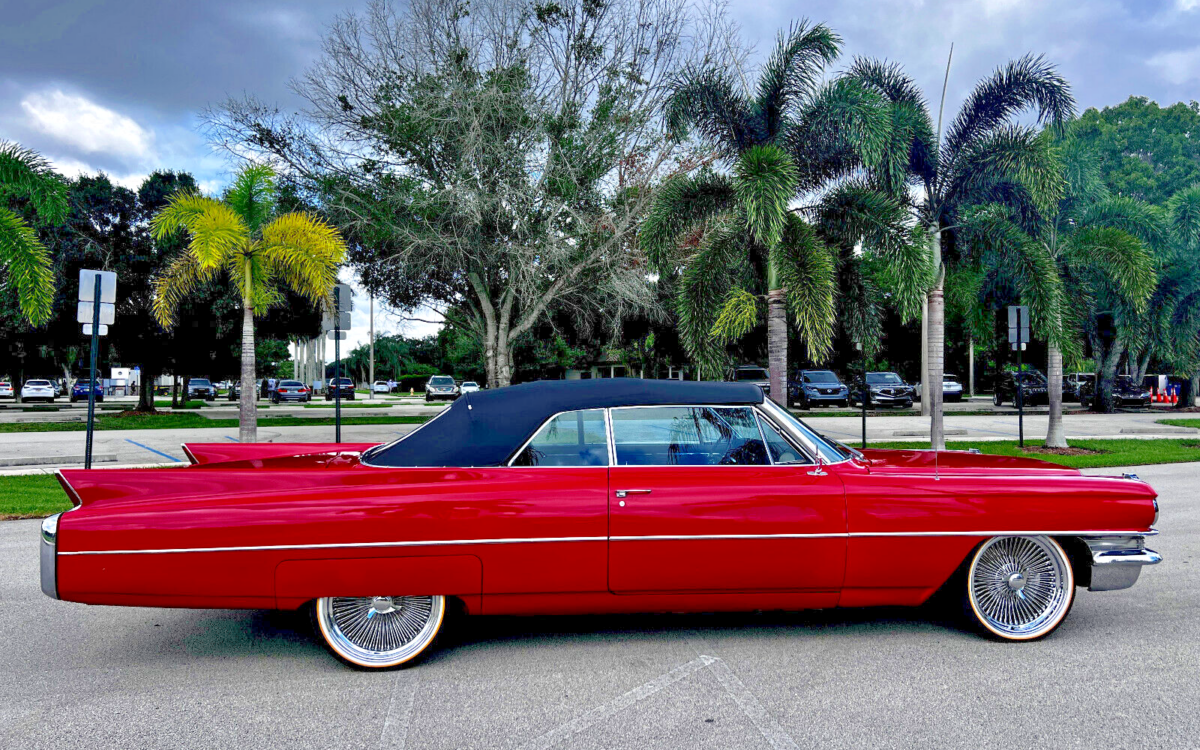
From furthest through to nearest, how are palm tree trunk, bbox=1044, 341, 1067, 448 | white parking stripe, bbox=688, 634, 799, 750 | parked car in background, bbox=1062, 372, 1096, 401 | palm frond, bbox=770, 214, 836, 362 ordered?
parked car in background, bbox=1062, 372, 1096, 401 → palm tree trunk, bbox=1044, 341, 1067, 448 → palm frond, bbox=770, 214, 836, 362 → white parking stripe, bbox=688, 634, 799, 750

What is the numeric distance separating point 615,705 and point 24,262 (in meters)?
14.1

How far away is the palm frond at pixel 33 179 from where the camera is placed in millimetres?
13672

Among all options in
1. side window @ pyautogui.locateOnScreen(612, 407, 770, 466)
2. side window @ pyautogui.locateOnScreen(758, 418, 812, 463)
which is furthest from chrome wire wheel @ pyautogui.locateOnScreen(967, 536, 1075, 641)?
side window @ pyautogui.locateOnScreen(612, 407, 770, 466)

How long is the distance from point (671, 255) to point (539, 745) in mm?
12901

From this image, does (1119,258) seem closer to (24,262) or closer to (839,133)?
(839,133)

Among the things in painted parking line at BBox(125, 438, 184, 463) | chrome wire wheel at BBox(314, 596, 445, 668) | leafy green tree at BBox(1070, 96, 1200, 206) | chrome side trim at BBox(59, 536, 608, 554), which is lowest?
painted parking line at BBox(125, 438, 184, 463)

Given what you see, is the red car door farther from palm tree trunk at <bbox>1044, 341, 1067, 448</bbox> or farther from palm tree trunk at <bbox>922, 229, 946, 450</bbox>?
palm tree trunk at <bbox>1044, 341, 1067, 448</bbox>

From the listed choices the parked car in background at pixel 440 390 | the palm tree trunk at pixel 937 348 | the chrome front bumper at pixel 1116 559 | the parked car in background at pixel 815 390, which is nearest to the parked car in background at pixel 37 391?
the parked car in background at pixel 440 390

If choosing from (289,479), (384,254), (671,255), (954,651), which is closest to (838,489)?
(954,651)

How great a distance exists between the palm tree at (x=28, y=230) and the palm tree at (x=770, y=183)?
400 inches

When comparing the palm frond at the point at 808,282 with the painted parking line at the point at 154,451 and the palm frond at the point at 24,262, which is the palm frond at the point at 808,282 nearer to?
the painted parking line at the point at 154,451

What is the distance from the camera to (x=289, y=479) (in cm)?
406

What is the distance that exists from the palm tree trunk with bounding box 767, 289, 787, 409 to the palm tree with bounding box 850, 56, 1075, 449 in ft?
11.7

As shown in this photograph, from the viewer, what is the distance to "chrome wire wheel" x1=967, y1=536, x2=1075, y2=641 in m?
4.27
